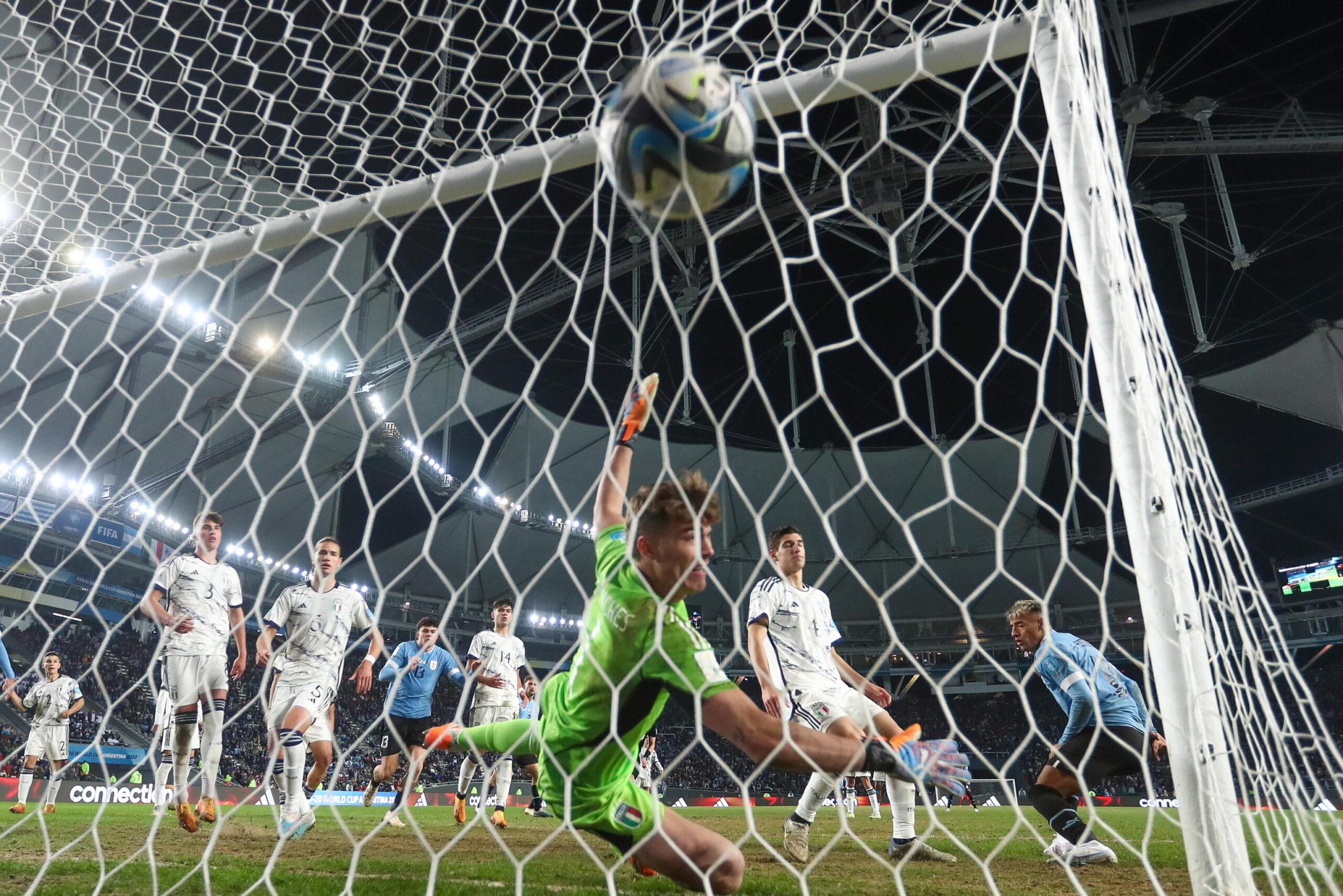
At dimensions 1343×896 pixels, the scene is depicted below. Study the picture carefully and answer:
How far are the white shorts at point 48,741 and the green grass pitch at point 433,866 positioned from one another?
3.85m

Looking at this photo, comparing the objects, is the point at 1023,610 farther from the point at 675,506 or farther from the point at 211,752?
the point at 211,752

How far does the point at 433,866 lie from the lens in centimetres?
214

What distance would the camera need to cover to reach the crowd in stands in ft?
65.2

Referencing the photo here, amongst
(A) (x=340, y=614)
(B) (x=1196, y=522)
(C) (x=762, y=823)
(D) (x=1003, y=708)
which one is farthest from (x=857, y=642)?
(B) (x=1196, y=522)

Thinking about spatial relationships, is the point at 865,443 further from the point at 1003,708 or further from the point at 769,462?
the point at 1003,708

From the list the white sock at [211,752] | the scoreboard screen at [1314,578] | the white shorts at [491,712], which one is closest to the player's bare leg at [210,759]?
the white sock at [211,752]

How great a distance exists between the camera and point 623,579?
2578 millimetres

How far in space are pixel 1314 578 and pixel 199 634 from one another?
96.1 ft

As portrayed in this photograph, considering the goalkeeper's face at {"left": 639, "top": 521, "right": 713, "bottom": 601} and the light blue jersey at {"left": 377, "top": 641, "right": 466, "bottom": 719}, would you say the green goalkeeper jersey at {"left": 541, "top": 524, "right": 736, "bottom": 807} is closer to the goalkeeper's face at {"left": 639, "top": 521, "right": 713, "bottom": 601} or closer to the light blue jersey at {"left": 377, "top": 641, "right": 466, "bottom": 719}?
the goalkeeper's face at {"left": 639, "top": 521, "right": 713, "bottom": 601}

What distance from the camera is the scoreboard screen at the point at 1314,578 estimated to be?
79.5ft

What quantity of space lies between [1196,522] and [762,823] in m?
6.88

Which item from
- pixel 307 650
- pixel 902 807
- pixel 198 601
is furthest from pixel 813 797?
pixel 198 601

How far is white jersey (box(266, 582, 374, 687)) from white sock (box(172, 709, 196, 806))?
650 millimetres

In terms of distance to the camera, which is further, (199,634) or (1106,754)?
(199,634)
